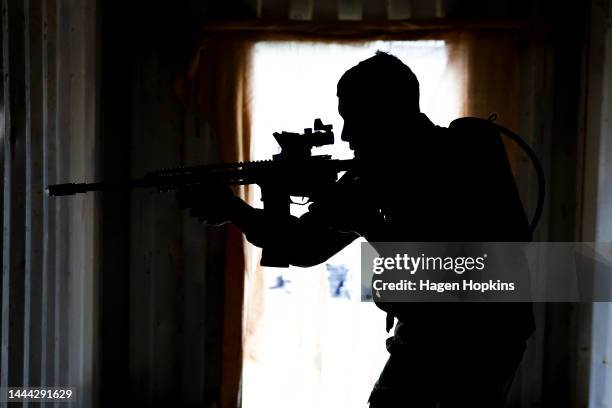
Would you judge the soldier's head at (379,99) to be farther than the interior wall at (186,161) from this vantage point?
No

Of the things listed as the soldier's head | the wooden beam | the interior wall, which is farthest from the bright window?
the soldier's head

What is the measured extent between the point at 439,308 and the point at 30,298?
1.36 m

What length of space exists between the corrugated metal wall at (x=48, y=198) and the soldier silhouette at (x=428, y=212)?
1.00m

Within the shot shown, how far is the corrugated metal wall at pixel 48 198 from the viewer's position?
5.56 feet

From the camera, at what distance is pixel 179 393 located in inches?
112

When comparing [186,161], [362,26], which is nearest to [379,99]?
[362,26]

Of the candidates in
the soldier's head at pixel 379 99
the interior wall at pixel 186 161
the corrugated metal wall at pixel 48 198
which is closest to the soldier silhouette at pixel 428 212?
the soldier's head at pixel 379 99

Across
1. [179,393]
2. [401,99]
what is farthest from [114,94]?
[401,99]

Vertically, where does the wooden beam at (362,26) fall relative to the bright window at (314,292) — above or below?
above

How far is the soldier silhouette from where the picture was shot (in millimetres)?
1101

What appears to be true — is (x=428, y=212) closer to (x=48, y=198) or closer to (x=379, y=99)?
(x=379, y=99)

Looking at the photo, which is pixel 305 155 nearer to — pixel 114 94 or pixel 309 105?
pixel 309 105

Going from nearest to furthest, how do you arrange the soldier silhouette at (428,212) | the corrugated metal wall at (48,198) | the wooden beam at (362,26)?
the soldier silhouette at (428,212), the corrugated metal wall at (48,198), the wooden beam at (362,26)

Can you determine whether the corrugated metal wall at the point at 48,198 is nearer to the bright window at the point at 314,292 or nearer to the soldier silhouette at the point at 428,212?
the bright window at the point at 314,292
